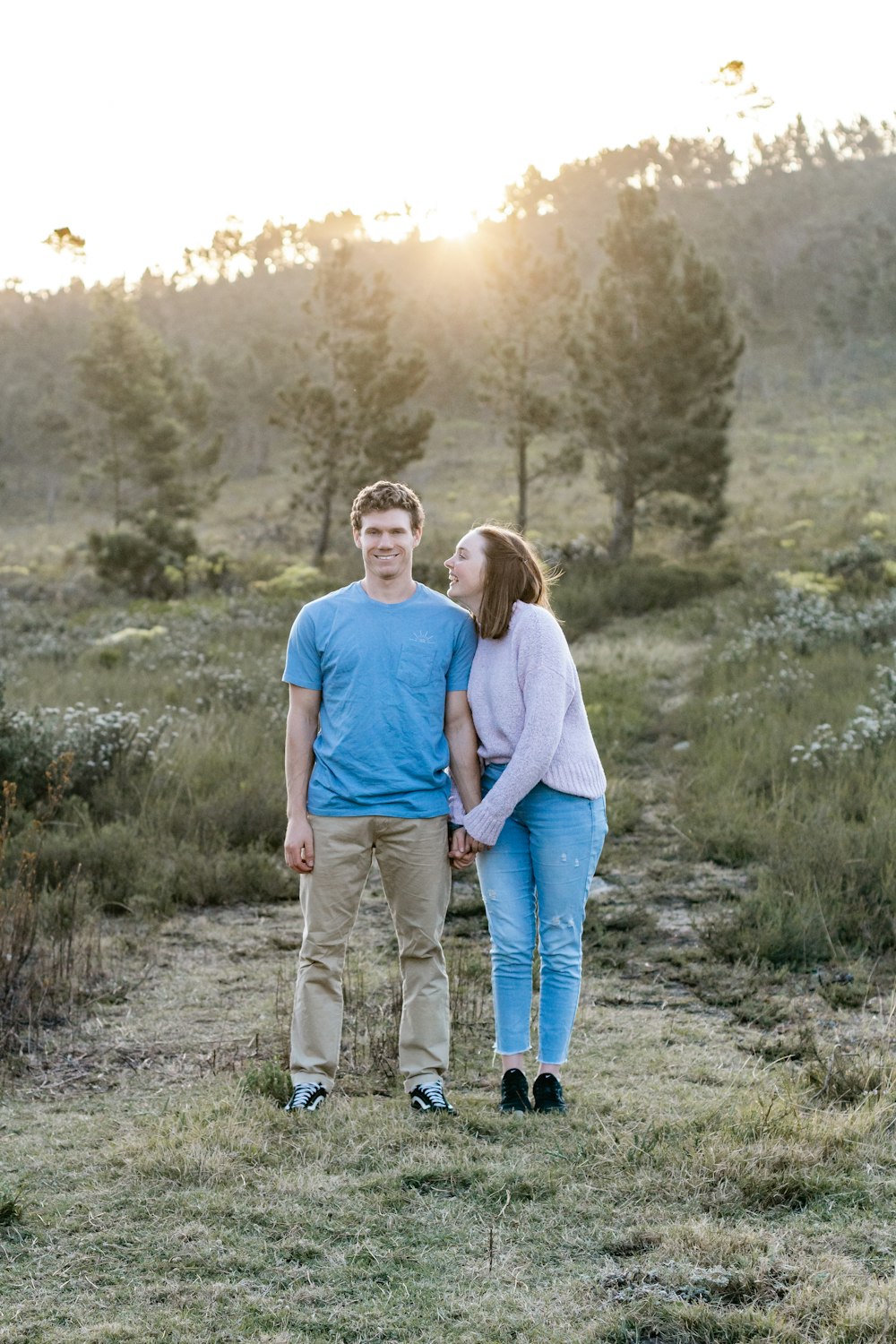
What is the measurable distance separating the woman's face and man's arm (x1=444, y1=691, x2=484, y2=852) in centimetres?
32

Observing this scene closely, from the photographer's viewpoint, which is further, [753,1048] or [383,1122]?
[753,1048]

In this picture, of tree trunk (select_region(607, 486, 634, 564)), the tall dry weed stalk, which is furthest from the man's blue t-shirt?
tree trunk (select_region(607, 486, 634, 564))

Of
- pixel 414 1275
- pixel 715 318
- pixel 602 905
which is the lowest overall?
pixel 602 905

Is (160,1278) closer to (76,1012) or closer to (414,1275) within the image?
(414,1275)

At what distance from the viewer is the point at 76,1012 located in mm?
5078

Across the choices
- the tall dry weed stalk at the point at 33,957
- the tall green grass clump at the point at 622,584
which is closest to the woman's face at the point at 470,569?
the tall dry weed stalk at the point at 33,957

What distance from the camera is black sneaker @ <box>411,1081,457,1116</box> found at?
3.92m

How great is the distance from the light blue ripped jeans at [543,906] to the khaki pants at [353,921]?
0.20 meters

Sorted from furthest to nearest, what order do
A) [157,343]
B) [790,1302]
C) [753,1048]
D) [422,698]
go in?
[157,343], [753,1048], [422,698], [790,1302]

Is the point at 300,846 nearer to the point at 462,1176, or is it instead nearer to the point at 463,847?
the point at 463,847

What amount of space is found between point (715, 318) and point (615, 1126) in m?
22.1

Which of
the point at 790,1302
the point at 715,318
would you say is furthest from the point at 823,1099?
the point at 715,318

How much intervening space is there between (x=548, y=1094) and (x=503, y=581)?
165cm

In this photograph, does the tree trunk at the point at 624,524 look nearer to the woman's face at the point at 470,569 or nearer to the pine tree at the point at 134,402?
the pine tree at the point at 134,402
